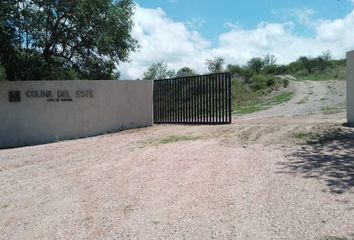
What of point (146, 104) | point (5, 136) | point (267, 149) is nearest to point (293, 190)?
point (267, 149)

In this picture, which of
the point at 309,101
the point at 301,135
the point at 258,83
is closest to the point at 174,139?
the point at 301,135

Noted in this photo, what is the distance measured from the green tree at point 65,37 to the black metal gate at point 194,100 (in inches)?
155

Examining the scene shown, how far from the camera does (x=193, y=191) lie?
6691 mm

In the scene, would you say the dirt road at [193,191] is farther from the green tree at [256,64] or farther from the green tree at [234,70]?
the green tree at [256,64]

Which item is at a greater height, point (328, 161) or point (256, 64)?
point (256, 64)

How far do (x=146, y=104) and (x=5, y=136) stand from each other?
5820 millimetres

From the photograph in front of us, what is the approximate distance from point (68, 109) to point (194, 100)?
16.5ft

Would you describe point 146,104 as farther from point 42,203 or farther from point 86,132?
→ point 42,203

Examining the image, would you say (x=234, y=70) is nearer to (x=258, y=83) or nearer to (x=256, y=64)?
(x=256, y=64)

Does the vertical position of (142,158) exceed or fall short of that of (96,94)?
it falls short

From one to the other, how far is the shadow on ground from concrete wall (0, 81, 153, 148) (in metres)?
8.38

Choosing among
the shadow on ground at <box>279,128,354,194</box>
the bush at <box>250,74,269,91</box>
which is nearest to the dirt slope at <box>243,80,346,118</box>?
the bush at <box>250,74,269,91</box>

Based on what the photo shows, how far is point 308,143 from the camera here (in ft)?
31.2

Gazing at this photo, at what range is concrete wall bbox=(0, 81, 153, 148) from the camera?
659 inches
